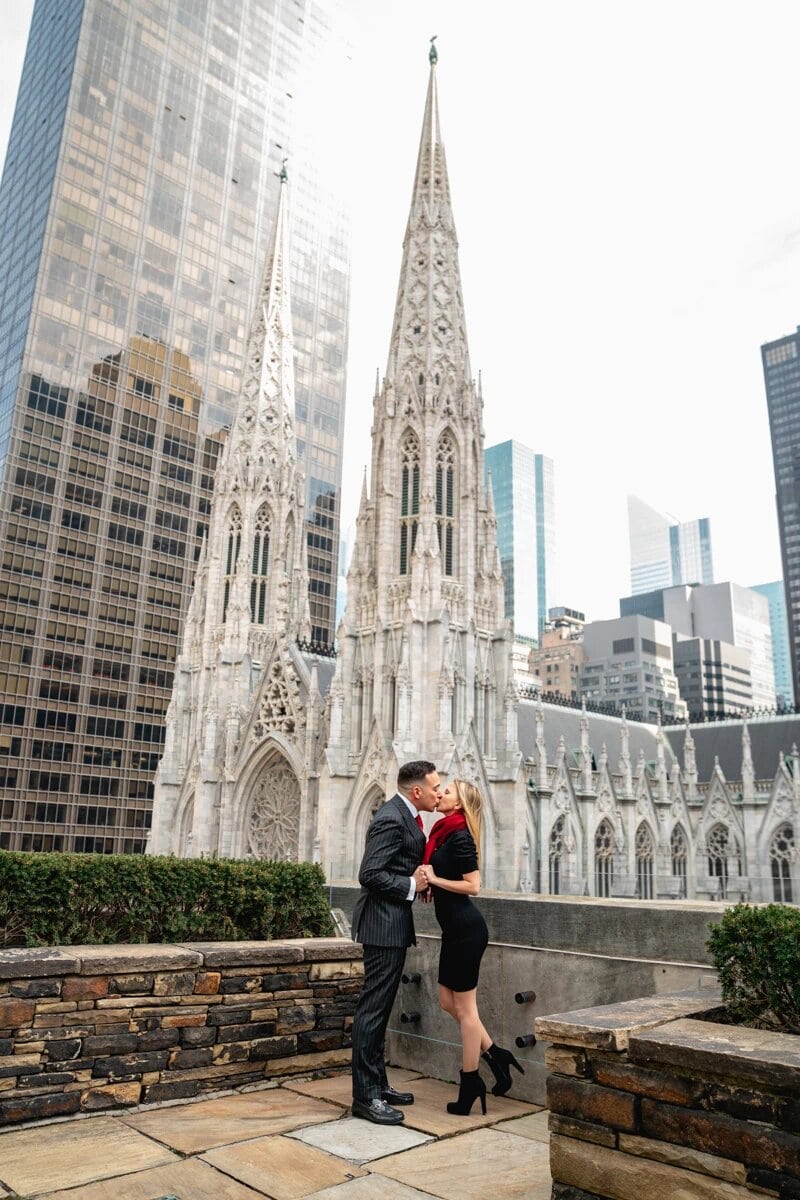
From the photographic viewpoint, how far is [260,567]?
143 ft

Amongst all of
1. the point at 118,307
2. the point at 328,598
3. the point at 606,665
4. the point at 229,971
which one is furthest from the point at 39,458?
the point at 606,665

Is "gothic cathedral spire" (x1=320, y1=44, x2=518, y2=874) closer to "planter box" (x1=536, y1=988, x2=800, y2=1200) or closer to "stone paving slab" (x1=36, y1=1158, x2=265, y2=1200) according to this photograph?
"stone paving slab" (x1=36, y1=1158, x2=265, y2=1200)

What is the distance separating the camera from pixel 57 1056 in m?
6.00

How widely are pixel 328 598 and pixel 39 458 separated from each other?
1019 inches

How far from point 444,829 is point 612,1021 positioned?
224 centimetres

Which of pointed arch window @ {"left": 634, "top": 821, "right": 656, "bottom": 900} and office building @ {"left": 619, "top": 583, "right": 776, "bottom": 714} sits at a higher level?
office building @ {"left": 619, "top": 583, "right": 776, "bottom": 714}

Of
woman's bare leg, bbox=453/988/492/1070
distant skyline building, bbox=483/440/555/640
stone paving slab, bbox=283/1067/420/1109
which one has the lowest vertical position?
stone paving slab, bbox=283/1067/420/1109

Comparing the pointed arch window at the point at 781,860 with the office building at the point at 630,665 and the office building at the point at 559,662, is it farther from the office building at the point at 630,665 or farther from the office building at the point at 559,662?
the office building at the point at 559,662

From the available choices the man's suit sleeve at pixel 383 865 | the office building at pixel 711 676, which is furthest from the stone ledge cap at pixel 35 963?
the office building at pixel 711 676

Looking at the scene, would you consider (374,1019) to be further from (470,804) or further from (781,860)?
(781,860)

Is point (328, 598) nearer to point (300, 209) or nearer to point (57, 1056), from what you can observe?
point (300, 209)

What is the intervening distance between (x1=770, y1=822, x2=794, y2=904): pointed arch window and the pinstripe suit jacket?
44.3 m

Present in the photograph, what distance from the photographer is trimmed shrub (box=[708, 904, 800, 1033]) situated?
4.71m

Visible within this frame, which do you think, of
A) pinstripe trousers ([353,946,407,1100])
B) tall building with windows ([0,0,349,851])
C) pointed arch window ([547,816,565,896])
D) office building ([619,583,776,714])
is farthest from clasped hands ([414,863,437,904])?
office building ([619,583,776,714])
